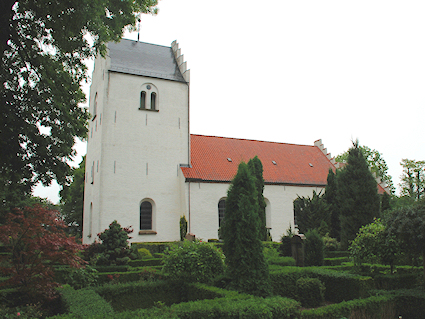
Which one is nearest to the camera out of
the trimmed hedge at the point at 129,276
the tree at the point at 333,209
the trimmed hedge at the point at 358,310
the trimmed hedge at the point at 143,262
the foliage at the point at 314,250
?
the trimmed hedge at the point at 358,310

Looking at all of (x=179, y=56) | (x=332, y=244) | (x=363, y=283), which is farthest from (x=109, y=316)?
(x=179, y=56)

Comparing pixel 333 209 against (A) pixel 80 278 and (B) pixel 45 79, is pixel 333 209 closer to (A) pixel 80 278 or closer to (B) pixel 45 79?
(A) pixel 80 278

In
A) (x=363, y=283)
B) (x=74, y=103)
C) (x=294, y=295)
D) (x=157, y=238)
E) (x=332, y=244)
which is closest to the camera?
(x=363, y=283)

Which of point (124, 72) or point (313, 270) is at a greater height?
point (124, 72)

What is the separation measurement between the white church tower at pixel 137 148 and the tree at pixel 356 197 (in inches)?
Answer: 339

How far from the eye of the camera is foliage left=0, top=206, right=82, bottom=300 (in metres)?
6.68

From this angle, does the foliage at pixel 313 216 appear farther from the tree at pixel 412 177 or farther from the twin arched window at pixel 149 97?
the tree at pixel 412 177

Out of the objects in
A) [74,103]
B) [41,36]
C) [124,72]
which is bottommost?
[74,103]

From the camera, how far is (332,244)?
15875mm

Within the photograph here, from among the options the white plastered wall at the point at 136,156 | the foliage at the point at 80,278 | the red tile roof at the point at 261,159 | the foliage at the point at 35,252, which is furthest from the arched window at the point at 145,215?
the foliage at the point at 35,252

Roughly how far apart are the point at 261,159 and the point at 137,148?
30.6 ft

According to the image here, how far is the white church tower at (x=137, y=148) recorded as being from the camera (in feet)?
59.3

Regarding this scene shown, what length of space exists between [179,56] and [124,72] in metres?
4.28

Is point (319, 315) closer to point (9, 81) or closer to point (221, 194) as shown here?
point (9, 81)
